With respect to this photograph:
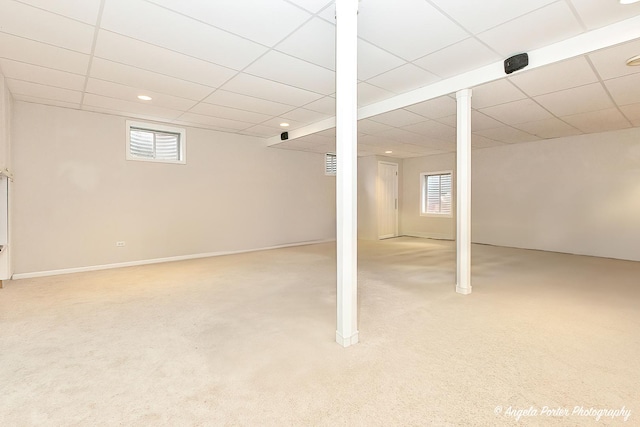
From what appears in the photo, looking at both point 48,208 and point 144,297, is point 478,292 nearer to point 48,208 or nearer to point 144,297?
point 144,297

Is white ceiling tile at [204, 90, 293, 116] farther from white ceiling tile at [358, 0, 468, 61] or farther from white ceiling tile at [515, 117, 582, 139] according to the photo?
white ceiling tile at [515, 117, 582, 139]

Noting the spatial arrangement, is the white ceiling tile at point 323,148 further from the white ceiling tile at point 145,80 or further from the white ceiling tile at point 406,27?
the white ceiling tile at point 406,27

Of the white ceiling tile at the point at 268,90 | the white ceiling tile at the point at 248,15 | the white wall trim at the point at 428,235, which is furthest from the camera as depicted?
the white wall trim at the point at 428,235

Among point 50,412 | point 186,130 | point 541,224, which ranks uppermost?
point 186,130

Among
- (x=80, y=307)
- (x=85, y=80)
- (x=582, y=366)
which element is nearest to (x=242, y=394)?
(x=582, y=366)

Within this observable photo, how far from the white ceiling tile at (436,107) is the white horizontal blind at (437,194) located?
4.28 m

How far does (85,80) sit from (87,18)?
1590 mm

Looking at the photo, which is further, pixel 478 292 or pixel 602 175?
pixel 602 175

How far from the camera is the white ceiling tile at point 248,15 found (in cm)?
233

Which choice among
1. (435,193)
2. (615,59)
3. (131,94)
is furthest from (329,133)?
(435,193)

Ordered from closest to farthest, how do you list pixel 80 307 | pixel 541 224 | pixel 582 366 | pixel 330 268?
pixel 582 366, pixel 80 307, pixel 330 268, pixel 541 224

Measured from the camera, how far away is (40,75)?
11.6ft

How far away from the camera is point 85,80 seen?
3.71 m

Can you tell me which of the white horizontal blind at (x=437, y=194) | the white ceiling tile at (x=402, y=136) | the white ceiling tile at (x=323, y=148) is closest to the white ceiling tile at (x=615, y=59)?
the white ceiling tile at (x=402, y=136)
